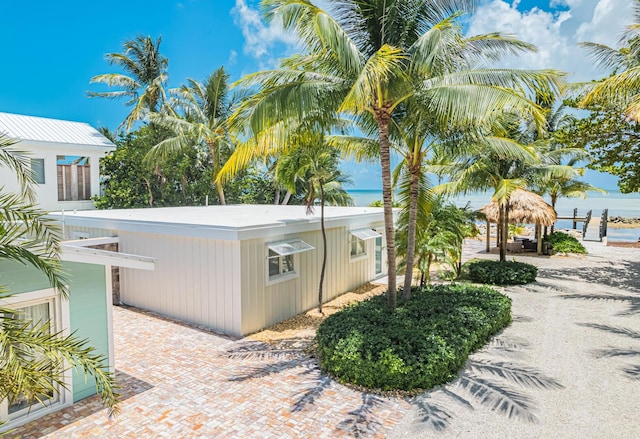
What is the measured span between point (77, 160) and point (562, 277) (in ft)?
70.1

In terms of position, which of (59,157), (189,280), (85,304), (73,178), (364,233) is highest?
(59,157)

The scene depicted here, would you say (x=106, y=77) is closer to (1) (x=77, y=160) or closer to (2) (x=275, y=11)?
(1) (x=77, y=160)

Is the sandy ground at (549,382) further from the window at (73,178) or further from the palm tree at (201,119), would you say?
the window at (73,178)

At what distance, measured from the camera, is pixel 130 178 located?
23266mm

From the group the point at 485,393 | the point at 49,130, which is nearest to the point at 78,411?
the point at 485,393

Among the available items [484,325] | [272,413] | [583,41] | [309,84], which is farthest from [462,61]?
[583,41]

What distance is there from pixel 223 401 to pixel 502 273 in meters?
10.9

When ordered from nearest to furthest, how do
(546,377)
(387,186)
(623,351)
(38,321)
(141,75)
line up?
(38,321)
(546,377)
(623,351)
(387,186)
(141,75)

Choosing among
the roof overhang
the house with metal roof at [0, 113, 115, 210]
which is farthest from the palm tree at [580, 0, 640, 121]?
the house with metal roof at [0, 113, 115, 210]

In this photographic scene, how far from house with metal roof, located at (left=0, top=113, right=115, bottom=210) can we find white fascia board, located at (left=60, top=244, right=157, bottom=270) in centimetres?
1162

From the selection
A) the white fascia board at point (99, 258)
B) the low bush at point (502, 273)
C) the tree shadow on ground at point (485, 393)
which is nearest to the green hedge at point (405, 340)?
the tree shadow on ground at point (485, 393)

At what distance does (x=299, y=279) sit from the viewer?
9961 mm

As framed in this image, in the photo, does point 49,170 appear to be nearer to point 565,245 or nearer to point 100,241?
point 100,241

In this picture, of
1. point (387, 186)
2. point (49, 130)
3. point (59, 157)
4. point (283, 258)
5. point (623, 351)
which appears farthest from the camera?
point (49, 130)
